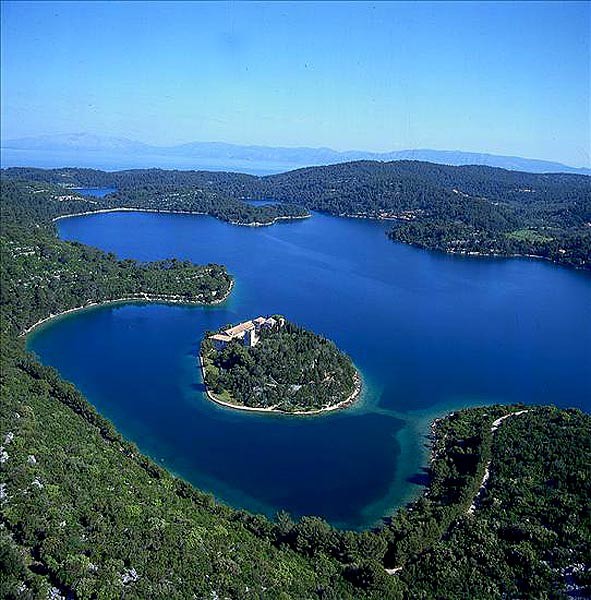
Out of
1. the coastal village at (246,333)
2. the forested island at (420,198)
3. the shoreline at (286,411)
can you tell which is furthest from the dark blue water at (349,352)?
the forested island at (420,198)

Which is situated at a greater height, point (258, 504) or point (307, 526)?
point (307, 526)

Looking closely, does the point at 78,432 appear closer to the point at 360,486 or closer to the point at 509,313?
the point at 360,486

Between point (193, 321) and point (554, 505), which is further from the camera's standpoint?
point (193, 321)

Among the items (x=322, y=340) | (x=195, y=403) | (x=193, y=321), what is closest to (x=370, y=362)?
(x=322, y=340)

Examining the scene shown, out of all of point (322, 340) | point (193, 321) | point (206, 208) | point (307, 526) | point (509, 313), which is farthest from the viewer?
point (206, 208)

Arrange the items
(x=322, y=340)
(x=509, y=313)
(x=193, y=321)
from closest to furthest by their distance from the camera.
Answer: (x=322, y=340) < (x=193, y=321) < (x=509, y=313)

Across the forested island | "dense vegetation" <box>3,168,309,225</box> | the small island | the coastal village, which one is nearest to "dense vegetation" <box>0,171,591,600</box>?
the small island

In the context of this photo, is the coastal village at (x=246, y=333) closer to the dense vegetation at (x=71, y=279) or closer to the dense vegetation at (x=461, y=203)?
the dense vegetation at (x=71, y=279)
